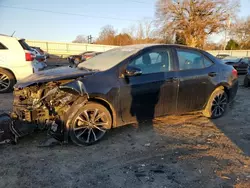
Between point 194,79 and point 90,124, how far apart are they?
92.1 inches

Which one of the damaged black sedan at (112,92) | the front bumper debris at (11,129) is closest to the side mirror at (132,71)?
the damaged black sedan at (112,92)

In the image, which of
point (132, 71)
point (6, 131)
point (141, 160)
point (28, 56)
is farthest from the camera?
point (28, 56)

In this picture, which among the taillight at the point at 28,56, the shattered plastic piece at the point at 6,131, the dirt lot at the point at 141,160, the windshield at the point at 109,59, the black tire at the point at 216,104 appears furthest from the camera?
the taillight at the point at 28,56

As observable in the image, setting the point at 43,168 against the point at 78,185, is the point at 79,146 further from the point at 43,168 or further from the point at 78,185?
Result: the point at 78,185

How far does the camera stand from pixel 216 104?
566cm

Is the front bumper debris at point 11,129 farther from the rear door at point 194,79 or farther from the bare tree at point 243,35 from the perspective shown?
the bare tree at point 243,35

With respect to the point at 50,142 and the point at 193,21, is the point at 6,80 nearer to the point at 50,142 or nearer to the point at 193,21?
the point at 50,142

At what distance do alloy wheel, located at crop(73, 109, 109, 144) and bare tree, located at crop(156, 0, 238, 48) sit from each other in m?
41.9

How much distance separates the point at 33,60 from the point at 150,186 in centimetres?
637

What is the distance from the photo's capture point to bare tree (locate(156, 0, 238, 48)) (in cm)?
4272

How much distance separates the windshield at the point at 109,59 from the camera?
4492 mm

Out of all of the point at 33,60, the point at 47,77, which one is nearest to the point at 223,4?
the point at 33,60

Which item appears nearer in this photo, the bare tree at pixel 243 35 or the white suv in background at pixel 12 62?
the white suv in background at pixel 12 62

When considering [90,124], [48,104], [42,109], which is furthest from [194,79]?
→ [42,109]
